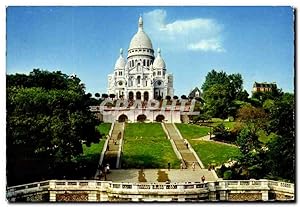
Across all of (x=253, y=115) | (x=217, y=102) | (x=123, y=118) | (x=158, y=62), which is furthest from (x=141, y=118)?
(x=253, y=115)

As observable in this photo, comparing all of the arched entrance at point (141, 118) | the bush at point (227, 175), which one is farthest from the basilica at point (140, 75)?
the bush at point (227, 175)

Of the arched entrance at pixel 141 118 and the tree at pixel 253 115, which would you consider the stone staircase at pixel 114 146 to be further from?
the tree at pixel 253 115

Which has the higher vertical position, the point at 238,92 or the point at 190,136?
the point at 238,92

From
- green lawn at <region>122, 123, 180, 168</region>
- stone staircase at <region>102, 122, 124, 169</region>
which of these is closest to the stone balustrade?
stone staircase at <region>102, 122, 124, 169</region>

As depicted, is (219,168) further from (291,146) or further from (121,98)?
(121,98)

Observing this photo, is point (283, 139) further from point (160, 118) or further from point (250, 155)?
point (160, 118)

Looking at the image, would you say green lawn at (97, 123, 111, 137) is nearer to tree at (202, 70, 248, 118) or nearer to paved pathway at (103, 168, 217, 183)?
paved pathway at (103, 168, 217, 183)
